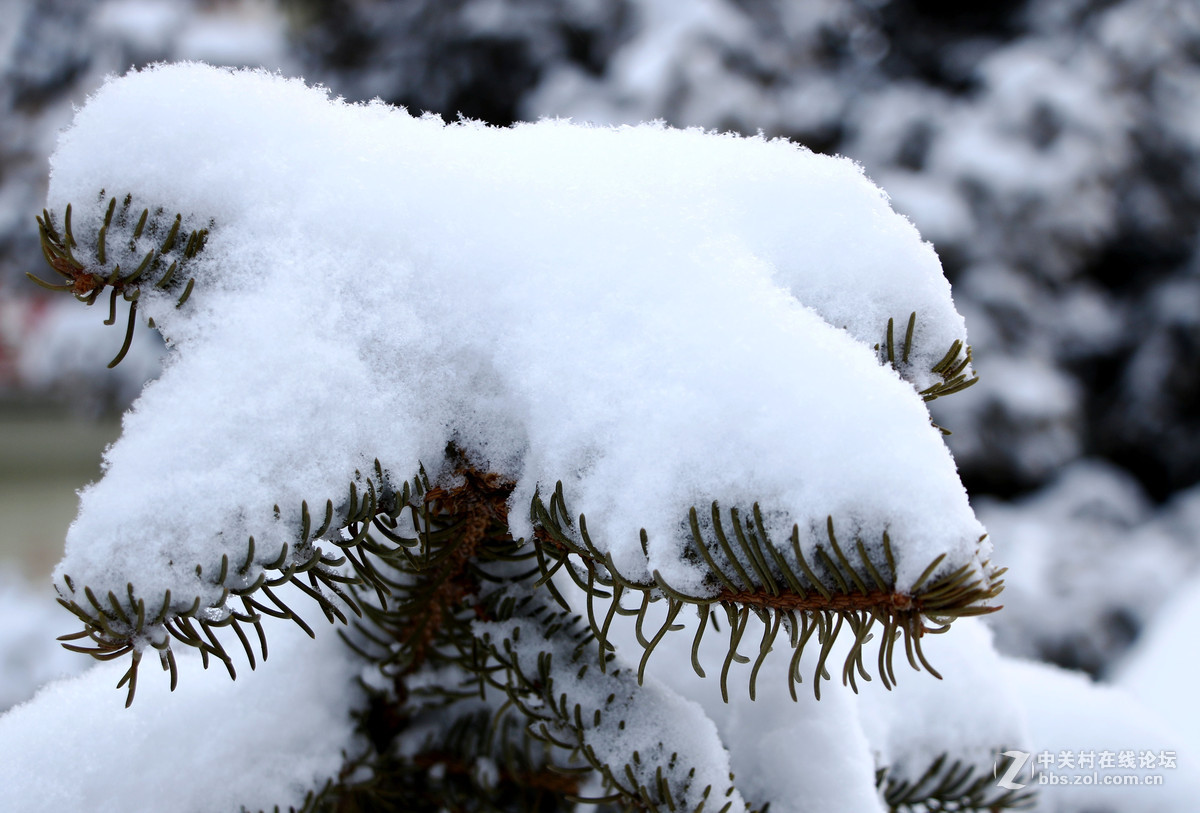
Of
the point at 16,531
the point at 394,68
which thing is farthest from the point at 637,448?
the point at 16,531

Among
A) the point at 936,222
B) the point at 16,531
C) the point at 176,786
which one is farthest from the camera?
the point at 16,531

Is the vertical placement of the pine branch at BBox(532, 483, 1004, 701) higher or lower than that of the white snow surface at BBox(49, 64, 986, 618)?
lower

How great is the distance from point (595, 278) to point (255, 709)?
44 centimetres

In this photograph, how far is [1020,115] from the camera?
122 inches

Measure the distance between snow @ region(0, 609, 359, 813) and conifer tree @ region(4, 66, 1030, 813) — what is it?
0.01 metres

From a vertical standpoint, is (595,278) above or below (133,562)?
above

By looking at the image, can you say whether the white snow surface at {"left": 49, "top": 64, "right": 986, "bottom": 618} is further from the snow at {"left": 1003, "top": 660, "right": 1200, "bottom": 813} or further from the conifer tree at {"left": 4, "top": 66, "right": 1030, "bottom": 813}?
the snow at {"left": 1003, "top": 660, "right": 1200, "bottom": 813}

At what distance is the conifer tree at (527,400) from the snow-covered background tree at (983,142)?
245 centimetres

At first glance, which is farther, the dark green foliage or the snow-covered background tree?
the snow-covered background tree

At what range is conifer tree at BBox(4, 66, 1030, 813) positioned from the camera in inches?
15.0

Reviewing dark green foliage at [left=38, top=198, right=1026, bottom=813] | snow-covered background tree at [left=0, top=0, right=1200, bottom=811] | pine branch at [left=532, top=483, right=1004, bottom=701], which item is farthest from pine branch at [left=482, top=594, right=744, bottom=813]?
snow-covered background tree at [left=0, top=0, right=1200, bottom=811]

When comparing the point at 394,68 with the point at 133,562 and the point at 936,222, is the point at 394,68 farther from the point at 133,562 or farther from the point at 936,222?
the point at 133,562

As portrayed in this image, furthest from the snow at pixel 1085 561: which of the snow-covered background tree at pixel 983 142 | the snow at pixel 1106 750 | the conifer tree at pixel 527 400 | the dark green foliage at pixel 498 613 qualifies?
the conifer tree at pixel 527 400

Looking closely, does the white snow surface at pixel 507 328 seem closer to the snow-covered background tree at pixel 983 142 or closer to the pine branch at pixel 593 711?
the pine branch at pixel 593 711
